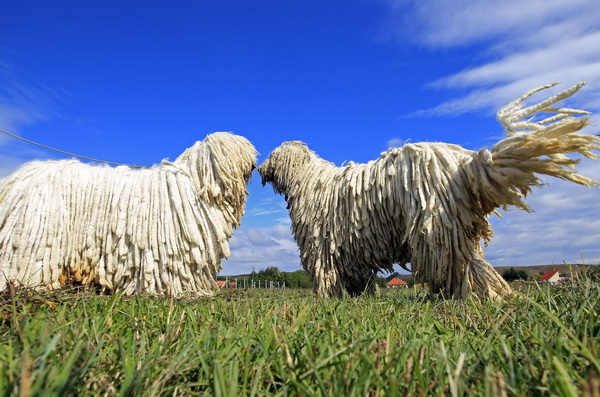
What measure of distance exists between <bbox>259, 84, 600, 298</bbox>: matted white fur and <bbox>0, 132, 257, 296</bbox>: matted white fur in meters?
1.18

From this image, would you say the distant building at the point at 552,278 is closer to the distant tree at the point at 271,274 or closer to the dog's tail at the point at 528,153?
the dog's tail at the point at 528,153

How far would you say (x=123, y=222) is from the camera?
497 centimetres

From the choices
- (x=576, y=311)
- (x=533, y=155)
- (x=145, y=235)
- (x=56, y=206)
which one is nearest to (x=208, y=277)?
(x=145, y=235)

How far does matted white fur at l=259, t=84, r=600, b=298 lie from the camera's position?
159 inches

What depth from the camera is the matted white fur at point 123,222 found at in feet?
15.2

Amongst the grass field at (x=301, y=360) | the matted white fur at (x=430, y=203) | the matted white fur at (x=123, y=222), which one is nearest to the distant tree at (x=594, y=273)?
the matted white fur at (x=430, y=203)

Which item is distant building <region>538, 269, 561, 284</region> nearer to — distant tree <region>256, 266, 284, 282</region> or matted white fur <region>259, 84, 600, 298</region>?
matted white fur <region>259, 84, 600, 298</region>

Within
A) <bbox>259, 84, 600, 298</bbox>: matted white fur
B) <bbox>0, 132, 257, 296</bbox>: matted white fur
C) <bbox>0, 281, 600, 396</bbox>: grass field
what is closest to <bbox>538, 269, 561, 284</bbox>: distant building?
<bbox>259, 84, 600, 298</bbox>: matted white fur

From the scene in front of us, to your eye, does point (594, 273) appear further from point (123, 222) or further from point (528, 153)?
point (123, 222)

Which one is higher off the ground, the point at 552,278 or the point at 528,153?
the point at 528,153

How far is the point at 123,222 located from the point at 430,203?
3211 mm

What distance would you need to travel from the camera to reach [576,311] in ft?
7.29

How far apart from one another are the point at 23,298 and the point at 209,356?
175 cm

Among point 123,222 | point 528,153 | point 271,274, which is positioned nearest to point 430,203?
point 528,153
